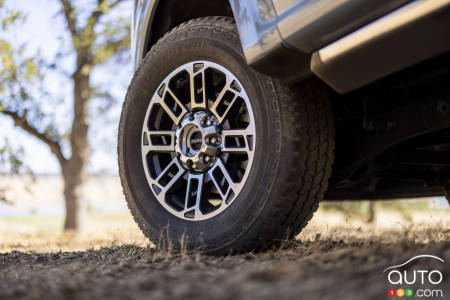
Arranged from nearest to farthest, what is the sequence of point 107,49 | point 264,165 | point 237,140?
point 264,165, point 237,140, point 107,49

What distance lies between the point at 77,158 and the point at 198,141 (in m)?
9.74

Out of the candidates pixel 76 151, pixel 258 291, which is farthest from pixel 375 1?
pixel 76 151

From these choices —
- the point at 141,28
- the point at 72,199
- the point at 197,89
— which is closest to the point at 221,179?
the point at 197,89

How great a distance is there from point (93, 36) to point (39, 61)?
1.25 metres

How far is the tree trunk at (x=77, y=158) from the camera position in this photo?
11758 mm

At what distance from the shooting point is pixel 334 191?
324cm

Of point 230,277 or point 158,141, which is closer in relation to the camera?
point 230,277

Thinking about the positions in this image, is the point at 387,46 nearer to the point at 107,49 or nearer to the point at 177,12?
the point at 177,12

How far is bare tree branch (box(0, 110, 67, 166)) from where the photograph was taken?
403 inches

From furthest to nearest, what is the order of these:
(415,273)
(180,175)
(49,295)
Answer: (180,175), (415,273), (49,295)

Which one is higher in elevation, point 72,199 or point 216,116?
point 216,116

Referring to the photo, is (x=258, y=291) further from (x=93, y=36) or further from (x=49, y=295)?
(x=93, y=36)

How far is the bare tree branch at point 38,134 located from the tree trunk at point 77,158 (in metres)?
0.26

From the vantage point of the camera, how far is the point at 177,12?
323cm
